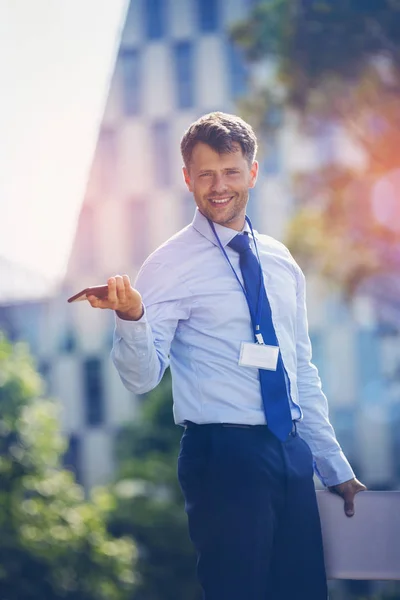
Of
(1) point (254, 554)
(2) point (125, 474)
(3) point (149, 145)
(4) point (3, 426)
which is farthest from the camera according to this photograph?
(3) point (149, 145)

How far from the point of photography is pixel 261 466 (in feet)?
4.82

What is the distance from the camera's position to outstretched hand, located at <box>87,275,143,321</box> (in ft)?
4.40

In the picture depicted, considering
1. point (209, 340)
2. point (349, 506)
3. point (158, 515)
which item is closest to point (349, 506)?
point (349, 506)

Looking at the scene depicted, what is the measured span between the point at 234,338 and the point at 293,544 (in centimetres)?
32

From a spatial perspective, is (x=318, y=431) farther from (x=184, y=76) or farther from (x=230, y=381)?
(x=184, y=76)

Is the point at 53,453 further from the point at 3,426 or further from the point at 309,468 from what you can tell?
the point at 309,468

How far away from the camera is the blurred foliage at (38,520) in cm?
862

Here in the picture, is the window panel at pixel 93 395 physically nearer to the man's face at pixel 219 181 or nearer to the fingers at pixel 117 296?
the man's face at pixel 219 181

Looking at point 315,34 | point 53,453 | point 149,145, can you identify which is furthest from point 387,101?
point 149,145

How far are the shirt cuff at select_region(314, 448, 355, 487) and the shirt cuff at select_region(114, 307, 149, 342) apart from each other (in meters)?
0.41

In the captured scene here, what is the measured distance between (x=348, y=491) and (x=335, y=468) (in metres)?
0.04

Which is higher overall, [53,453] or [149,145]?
[149,145]

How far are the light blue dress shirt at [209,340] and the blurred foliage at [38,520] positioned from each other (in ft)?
23.5

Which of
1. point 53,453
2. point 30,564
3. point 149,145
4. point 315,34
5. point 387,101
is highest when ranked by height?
point 149,145
